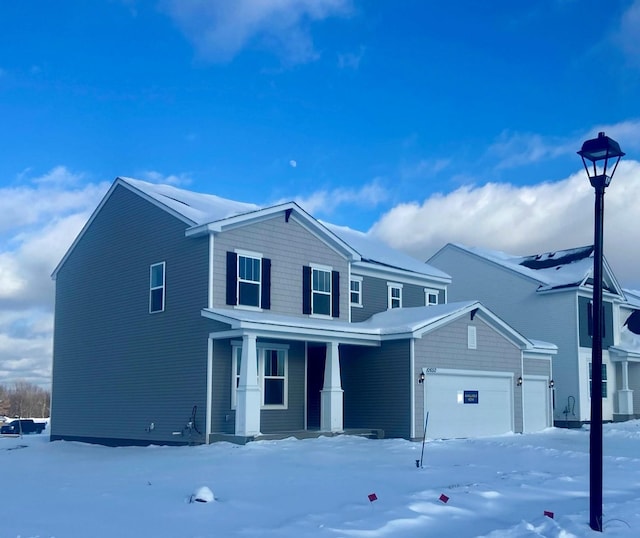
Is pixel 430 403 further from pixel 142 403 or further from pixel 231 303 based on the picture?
pixel 142 403

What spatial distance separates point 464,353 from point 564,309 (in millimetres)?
10916

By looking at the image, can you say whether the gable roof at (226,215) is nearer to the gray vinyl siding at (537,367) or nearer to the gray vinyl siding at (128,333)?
the gray vinyl siding at (128,333)

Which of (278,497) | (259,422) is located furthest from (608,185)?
(259,422)

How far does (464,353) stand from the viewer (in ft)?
83.7

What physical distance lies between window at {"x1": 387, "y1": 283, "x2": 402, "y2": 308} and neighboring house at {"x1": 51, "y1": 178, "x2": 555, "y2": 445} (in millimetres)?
1490

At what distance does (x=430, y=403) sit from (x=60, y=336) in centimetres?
1314

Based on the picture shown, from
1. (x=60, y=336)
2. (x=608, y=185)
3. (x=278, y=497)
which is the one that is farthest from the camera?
(x=60, y=336)

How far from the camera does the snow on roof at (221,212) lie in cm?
2352

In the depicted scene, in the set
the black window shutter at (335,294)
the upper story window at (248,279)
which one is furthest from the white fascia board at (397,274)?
the upper story window at (248,279)

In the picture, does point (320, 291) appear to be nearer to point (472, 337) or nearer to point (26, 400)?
point (472, 337)

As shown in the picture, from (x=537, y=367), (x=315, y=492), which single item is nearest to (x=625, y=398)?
(x=537, y=367)

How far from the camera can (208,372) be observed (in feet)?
71.3

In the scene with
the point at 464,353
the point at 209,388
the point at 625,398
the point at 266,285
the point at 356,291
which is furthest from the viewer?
the point at 625,398

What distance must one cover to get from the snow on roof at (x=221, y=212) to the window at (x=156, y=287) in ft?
6.32
